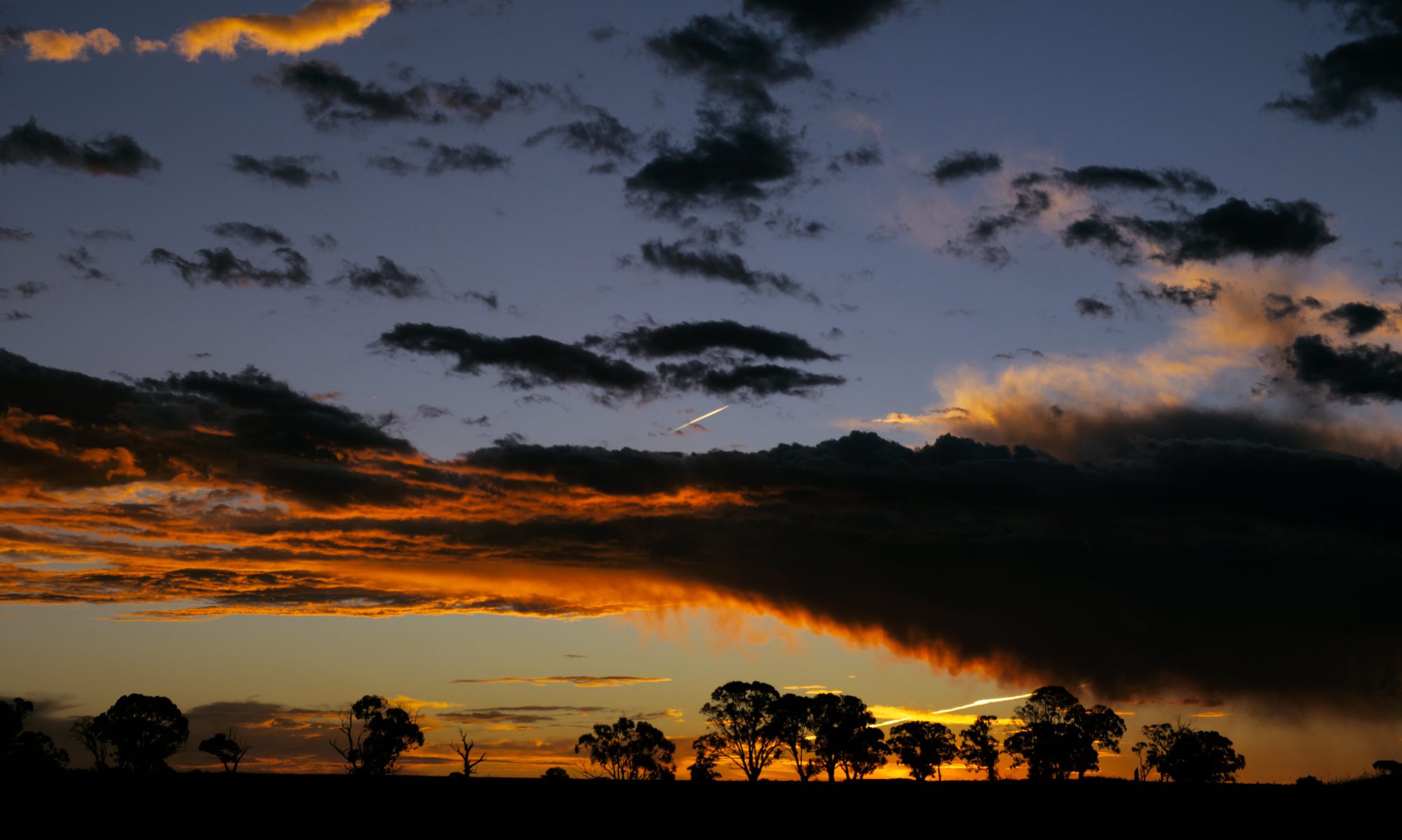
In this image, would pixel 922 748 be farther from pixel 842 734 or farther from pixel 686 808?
pixel 686 808

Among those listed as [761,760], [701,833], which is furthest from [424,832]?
[761,760]

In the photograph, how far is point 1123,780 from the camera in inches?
3398

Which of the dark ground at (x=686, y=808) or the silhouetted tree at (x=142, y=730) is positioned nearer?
the dark ground at (x=686, y=808)

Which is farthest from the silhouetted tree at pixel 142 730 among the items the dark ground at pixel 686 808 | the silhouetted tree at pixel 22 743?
the dark ground at pixel 686 808

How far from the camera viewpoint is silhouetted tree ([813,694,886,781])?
137625 mm

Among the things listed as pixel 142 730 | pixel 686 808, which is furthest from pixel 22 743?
pixel 686 808

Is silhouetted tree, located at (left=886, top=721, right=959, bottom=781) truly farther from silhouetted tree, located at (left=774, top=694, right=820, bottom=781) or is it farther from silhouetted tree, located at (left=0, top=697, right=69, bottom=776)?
silhouetted tree, located at (left=0, top=697, right=69, bottom=776)

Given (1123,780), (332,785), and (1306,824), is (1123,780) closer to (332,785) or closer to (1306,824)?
(1306,824)

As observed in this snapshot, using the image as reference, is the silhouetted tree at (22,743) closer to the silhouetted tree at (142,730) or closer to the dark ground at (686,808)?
the silhouetted tree at (142,730)

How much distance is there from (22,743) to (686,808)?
94.9 meters

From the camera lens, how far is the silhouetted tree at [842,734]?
13762 cm

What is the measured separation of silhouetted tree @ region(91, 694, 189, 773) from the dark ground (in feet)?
178

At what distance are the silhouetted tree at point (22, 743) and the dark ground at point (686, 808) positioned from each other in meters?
55.1

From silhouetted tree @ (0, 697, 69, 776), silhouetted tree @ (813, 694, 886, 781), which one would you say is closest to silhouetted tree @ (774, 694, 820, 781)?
silhouetted tree @ (813, 694, 886, 781)
